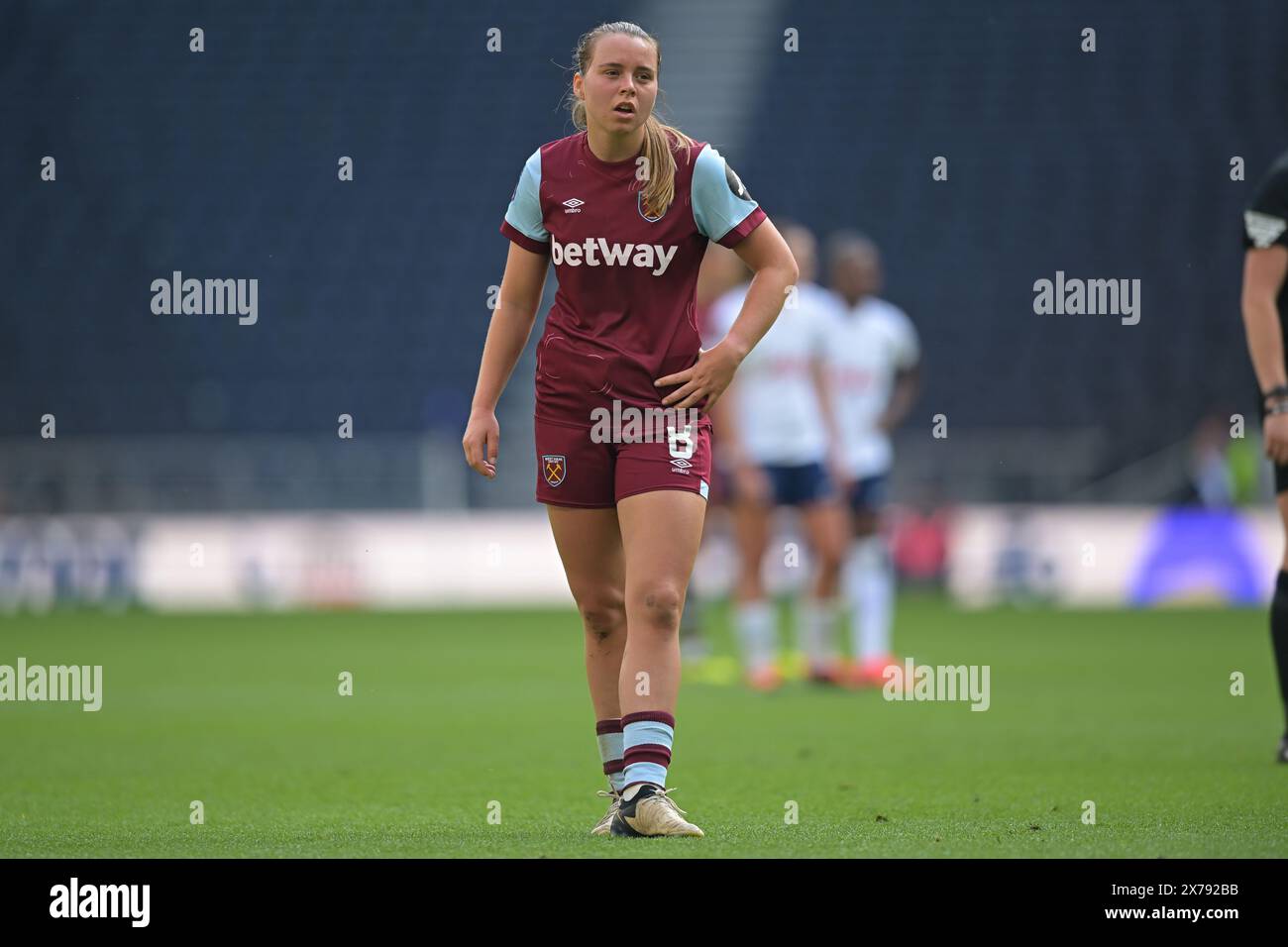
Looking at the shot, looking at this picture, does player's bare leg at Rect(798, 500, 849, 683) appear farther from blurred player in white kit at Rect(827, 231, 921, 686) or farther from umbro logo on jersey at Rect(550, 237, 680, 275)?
umbro logo on jersey at Rect(550, 237, 680, 275)

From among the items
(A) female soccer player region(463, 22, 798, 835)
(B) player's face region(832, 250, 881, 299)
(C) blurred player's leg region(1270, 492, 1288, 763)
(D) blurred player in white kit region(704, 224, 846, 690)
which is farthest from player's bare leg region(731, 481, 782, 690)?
(A) female soccer player region(463, 22, 798, 835)

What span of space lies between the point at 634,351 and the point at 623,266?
22cm

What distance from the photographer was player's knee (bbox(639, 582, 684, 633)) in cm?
477

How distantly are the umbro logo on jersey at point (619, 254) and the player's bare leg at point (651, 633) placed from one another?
0.61 metres

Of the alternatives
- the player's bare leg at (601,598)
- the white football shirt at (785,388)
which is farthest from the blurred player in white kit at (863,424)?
the player's bare leg at (601,598)

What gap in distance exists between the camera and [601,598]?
5.11m

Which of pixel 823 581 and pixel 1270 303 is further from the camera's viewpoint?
pixel 823 581

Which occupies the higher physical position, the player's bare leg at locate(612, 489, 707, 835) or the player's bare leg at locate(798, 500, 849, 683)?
the player's bare leg at locate(798, 500, 849, 683)

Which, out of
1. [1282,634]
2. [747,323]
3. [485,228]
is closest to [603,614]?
[747,323]

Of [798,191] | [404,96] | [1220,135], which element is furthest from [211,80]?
[1220,135]

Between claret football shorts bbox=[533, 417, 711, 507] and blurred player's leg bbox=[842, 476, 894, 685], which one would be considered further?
blurred player's leg bbox=[842, 476, 894, 685]

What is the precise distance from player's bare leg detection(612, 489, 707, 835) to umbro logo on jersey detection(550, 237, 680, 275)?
0.61 m

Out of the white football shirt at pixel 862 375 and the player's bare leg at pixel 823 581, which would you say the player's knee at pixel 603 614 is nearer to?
the player's bare leg at pixel 823 581

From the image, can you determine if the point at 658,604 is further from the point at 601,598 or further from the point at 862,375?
the point at 862,375
